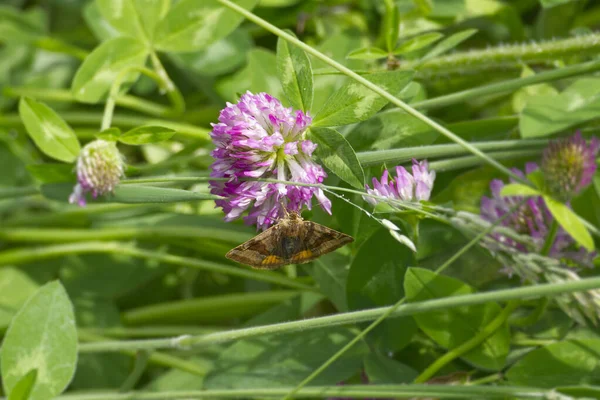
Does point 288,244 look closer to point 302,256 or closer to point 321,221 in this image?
point 302,256

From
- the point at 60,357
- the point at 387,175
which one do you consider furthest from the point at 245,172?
the point at 60,357

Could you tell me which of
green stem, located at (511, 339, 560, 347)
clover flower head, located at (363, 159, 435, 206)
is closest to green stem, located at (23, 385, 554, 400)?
green stem, located at (511, 339, 560, 347)

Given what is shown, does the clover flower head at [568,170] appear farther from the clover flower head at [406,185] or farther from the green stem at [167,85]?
the green stem at [167,85]

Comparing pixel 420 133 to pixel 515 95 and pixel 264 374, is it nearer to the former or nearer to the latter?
pixel 515 95

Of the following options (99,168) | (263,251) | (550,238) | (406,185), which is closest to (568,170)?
(550,238)

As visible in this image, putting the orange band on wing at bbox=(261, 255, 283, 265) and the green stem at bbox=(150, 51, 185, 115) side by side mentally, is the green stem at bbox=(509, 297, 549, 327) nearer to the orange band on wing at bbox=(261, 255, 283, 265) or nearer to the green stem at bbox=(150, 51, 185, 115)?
the orange band on wing at bbox=(261, 255, 283, 265)
